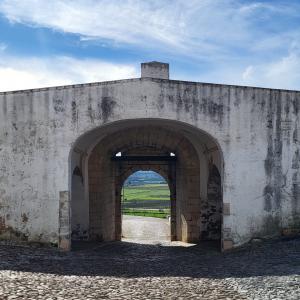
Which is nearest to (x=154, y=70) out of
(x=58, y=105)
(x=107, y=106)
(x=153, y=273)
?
(x=107, y=106)

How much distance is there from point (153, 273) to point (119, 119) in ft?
13.1

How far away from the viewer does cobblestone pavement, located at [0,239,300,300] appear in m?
6.65

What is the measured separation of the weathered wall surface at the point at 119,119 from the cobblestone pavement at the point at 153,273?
0.83m

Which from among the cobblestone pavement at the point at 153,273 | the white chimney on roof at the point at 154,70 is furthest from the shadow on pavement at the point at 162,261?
the white chimney on roof at the point at 154,70

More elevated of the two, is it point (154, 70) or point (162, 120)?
point (154, 70)

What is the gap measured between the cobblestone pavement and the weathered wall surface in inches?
32.9

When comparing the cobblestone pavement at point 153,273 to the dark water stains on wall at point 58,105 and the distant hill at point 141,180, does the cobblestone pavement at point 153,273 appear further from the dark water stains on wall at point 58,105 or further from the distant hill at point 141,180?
the distant hill at point 141,180

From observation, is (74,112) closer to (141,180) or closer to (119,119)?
→ (119,119)

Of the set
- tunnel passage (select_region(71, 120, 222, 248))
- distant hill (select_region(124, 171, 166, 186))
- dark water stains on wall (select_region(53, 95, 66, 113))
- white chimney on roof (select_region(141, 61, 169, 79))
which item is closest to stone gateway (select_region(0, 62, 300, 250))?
dark water stains on wall (select_region(53, 95, 66, 113))

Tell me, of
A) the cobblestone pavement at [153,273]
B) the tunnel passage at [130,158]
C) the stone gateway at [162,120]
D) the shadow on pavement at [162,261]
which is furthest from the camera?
the tunnel passage at [130,158]

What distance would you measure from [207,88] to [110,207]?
6826mm

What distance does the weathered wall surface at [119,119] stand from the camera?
10891 millimetres

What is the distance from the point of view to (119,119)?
10.9m

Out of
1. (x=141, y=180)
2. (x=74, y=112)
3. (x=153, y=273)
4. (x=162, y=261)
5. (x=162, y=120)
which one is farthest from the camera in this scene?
(x=141, y=180)
